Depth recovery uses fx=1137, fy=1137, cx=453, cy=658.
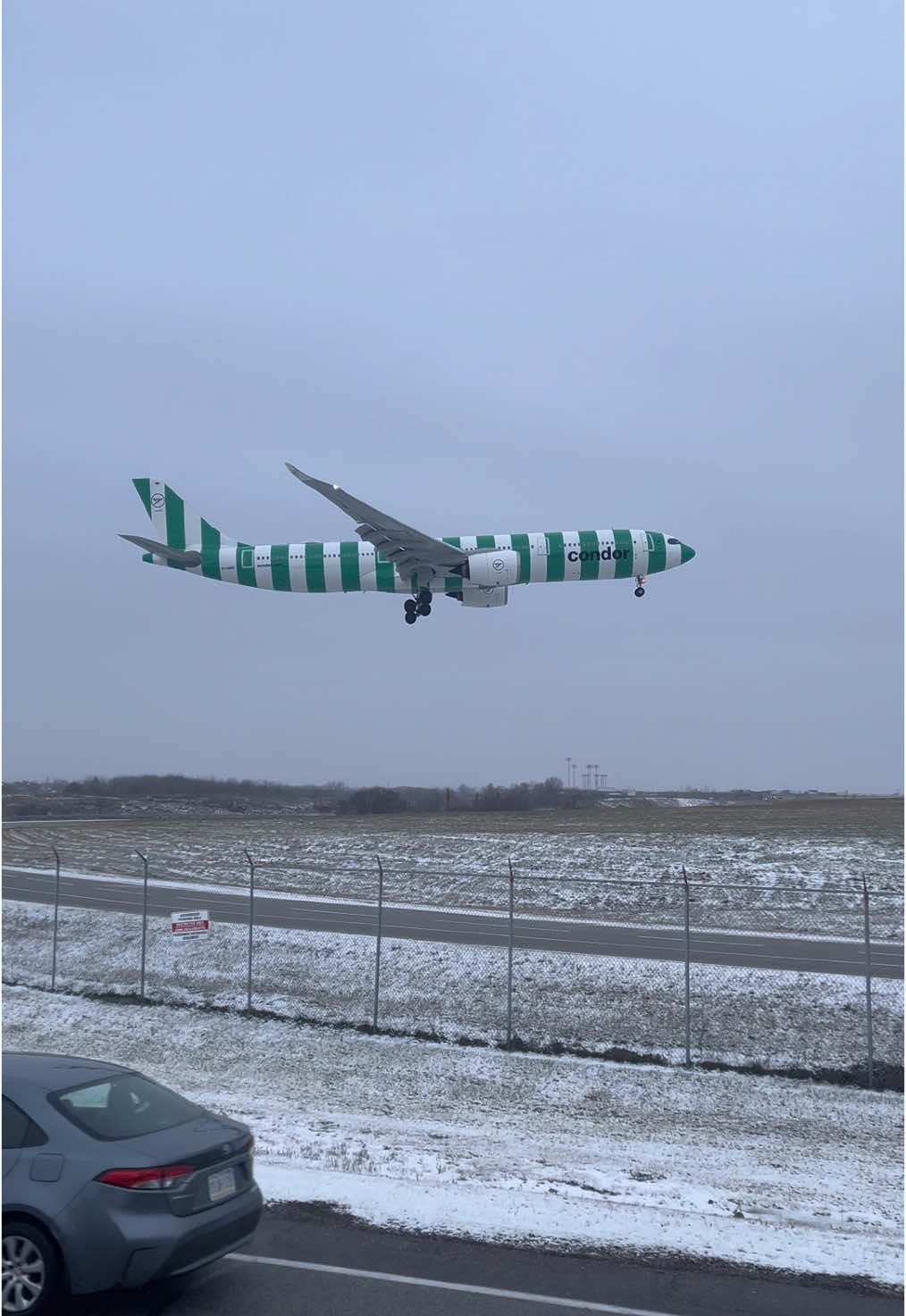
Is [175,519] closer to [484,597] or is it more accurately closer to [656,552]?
[484,597]

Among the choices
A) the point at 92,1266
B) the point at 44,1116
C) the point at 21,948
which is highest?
the point at 44,1116

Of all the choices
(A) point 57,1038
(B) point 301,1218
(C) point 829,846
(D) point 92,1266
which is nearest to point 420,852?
(C) point 829,846

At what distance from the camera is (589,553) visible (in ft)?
83.8

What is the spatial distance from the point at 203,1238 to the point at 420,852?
34902mm

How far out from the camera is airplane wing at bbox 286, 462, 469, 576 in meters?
25.0

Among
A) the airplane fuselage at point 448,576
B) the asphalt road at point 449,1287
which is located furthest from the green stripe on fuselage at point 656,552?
the asphalt road at point 449,1287

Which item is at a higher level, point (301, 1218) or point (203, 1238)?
point (203, 1238)

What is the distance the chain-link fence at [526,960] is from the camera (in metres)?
17.6

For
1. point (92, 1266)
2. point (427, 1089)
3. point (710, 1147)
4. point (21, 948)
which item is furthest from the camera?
point (21, 948)

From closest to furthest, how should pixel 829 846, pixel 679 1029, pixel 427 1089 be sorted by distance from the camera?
pixel 427 1089
pixel 679 1029
pixel 829 846

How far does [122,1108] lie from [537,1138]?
640 cm

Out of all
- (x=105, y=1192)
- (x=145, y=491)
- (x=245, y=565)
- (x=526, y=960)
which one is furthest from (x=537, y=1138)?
(x=145, y=491)

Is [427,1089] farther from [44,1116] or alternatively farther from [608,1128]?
[44,1116]

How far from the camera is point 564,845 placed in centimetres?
4188
